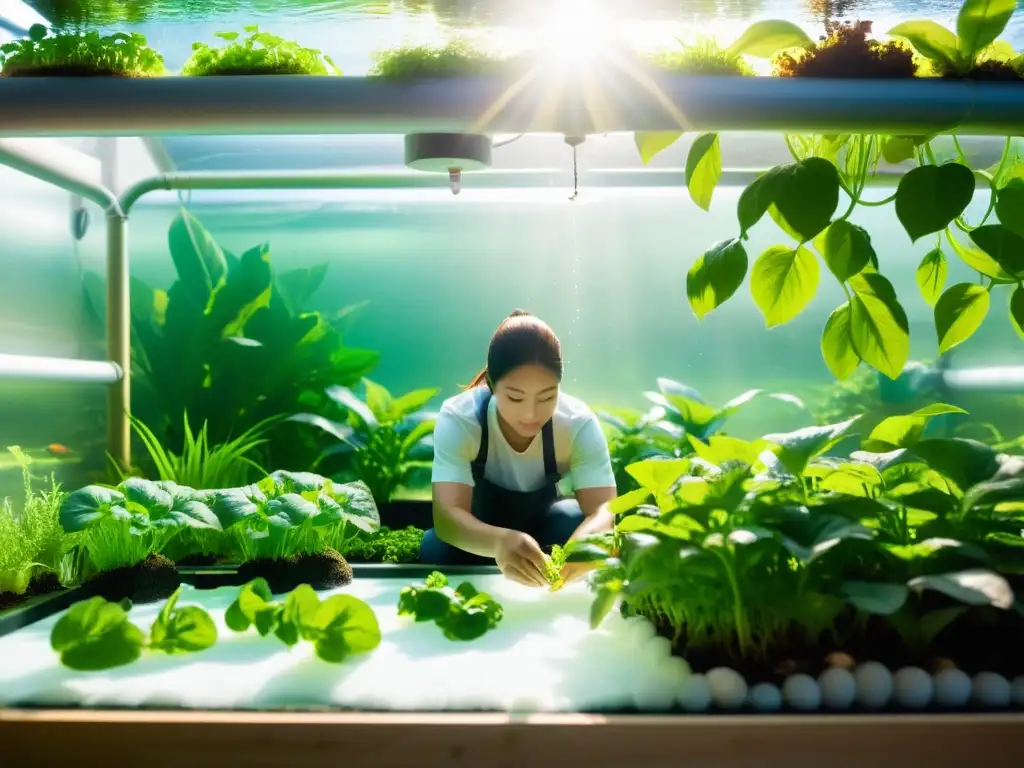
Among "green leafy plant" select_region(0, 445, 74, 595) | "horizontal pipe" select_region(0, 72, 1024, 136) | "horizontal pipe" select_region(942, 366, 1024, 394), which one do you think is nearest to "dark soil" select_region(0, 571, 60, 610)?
"green leafy plant" select_region(0, 445, 74, 595)

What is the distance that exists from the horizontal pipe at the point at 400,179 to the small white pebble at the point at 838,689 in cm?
144

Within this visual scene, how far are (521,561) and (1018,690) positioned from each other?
618 millimetres

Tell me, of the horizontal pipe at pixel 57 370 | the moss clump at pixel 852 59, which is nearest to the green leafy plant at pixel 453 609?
the moss clump at pixel 852 59

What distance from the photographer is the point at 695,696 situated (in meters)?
0.71

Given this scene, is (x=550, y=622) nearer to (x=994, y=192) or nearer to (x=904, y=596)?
(x=904, y=596)

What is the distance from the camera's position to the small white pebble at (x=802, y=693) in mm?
713

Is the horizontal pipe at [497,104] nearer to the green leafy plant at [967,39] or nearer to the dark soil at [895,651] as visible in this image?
the green leafy plant at [967,39]

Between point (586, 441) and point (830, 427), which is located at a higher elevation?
point (830, 427)

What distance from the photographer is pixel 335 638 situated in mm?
792

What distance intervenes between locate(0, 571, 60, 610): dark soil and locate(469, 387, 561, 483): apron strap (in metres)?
0.72

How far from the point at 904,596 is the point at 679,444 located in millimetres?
1290

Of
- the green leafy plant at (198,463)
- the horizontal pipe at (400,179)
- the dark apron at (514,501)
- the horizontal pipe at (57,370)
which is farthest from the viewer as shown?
the horizontal pipe at (400,179)

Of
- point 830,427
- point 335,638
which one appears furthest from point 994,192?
point 335,638

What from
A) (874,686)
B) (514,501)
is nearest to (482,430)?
(514,501)
